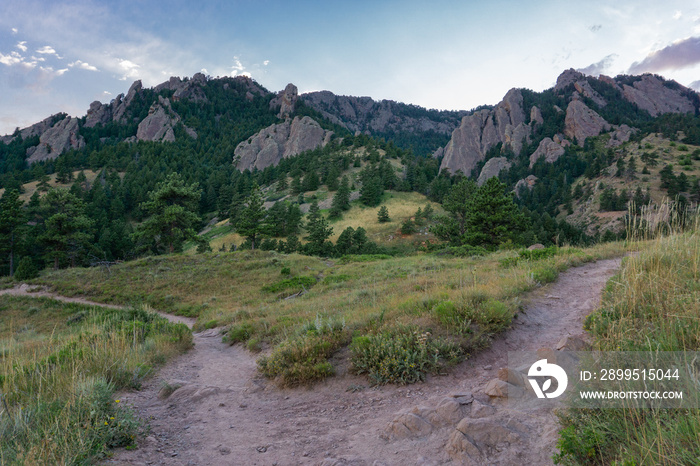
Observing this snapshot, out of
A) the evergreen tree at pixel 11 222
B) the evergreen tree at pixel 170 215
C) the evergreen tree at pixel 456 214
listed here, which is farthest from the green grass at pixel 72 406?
the evergreen tree at pixel 11 222

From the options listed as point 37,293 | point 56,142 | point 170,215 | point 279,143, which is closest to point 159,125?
point 56,142

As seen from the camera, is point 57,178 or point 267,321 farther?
point 57,178

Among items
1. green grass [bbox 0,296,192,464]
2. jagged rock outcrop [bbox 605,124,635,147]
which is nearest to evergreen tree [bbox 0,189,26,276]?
green grass [bbox 0,296,192,464]

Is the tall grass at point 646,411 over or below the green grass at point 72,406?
over

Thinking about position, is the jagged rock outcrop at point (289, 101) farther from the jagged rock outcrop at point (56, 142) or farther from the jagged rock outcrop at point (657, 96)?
the jagged rock outcrop at point (657, 96)

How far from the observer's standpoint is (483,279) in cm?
936

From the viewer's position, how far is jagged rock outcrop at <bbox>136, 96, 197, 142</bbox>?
141 meters

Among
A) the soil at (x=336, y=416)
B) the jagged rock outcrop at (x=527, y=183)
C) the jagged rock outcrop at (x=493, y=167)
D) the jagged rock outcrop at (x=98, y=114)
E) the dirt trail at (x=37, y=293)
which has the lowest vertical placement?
the dirt trail at (x=37, y=293)

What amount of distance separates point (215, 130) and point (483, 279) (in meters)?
173

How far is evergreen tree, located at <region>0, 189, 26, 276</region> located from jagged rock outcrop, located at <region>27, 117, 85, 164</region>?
116 metres

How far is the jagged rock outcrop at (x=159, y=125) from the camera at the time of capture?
463 ft

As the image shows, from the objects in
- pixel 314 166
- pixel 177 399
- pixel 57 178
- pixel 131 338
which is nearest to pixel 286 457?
pixel 177 399

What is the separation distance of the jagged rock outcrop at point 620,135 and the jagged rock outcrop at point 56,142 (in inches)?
8011

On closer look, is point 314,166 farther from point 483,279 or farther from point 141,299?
point 483,279
